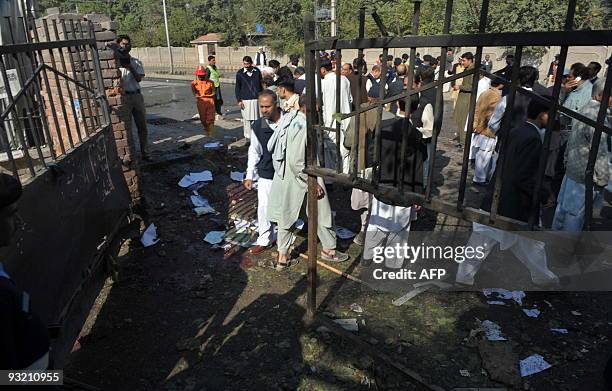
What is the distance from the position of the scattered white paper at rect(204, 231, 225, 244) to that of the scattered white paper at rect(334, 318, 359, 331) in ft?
6.58

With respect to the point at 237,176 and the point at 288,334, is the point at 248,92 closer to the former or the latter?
the point at 237,176

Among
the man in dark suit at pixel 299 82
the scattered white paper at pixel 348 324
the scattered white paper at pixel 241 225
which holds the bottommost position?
the scattered white paper at pixel 348 324

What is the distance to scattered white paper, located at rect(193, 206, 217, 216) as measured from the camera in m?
5.67

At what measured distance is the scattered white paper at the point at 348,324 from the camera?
11.4ft

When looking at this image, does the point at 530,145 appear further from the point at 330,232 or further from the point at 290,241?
the point at 290,241

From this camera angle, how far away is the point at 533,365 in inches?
119

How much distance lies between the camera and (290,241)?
14.5 ft

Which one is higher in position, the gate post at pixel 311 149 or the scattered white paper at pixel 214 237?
the gate post at pixel 311 149

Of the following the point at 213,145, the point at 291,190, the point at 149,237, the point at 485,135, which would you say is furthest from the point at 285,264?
the point at 213,145

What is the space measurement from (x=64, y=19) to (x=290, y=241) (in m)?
3.13

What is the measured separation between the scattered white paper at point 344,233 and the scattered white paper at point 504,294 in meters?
1.74

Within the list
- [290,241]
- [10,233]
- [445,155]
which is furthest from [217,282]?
[445,155]

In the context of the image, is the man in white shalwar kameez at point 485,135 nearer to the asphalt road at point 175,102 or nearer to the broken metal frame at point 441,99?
the broken metal frame at point 441,99

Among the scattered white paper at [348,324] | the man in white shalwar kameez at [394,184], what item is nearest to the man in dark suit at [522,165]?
the man in white shalwar kameez at [394,184]
